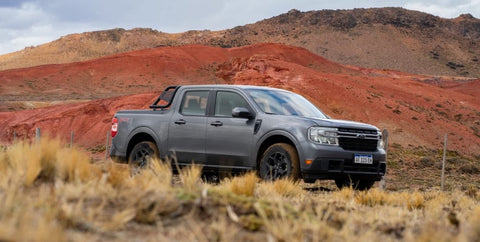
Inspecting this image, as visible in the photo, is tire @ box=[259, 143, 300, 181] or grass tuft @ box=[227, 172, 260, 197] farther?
tire @ box=[259, 143, 300, 181]

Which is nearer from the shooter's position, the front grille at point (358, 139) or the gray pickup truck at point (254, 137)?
the gray pickup truck at point (254, 137)

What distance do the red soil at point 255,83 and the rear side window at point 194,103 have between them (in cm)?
1616

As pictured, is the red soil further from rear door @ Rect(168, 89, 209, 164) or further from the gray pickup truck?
rear door @ Rect(168, 89, 209, 164)

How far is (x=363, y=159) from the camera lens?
34.0 feet

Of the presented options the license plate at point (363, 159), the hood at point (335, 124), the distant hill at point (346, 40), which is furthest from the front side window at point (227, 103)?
the distant hill at point (346, 40)

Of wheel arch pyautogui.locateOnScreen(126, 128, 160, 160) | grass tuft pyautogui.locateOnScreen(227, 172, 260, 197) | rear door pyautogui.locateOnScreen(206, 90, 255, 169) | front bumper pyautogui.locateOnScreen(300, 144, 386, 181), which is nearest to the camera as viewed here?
grass tuft pyautogui.locateOnScreen(227, 172, 260, 197)

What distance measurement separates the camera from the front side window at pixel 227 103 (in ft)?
35.3

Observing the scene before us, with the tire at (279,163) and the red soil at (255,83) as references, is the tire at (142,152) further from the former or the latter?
the red soil at (255,83)

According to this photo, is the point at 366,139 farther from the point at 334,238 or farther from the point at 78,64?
the point at 78,64

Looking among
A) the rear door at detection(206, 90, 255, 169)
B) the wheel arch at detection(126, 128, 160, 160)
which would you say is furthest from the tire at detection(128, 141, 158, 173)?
the rear door at detection(206, 90, 255, 169)

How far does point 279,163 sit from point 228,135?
106 cm

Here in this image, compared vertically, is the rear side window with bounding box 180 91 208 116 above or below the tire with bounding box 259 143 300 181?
above

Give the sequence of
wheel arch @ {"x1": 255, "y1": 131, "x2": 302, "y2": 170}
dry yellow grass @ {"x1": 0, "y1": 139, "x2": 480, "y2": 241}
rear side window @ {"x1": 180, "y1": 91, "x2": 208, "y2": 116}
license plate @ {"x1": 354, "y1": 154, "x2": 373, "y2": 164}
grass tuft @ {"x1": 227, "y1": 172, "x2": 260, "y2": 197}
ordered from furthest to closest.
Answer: rear side window @ {"x1": 180, "y1": 91, "x2": 208, "y2": 116}
license plate @ {"x1": 354, "y1": 154, "x2": 373, "y2": 164}
wheel arch @ {"x1": 255, "y1": 131, "x2": 302, "y2": 170}
grass tuft @ {"x1": 227, "y1": 172, "x2": 260, "y2": 197}
dry yellow grass @ {"x1": 0, "y1": 139, "x2": 480, "y2": 241}

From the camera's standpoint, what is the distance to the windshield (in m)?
10.6
